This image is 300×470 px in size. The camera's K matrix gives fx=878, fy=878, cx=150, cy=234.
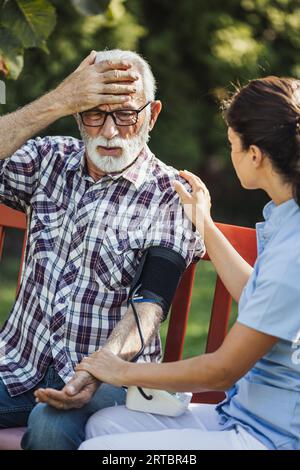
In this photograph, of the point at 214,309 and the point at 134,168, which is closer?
the point at 134,168

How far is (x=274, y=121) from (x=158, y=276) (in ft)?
2.39

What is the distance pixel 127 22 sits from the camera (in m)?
8.48

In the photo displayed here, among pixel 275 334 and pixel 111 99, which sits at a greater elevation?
pixel 111 99

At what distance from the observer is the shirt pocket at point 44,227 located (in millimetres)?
3361

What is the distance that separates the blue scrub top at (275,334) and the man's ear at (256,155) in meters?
0.15

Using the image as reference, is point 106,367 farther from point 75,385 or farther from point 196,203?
point 196,203

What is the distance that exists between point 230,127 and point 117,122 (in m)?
0.58

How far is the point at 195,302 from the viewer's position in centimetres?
772

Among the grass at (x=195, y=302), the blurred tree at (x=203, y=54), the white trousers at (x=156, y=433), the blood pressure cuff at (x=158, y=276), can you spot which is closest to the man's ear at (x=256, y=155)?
the blood pressure cuff at (x=158, y=276)

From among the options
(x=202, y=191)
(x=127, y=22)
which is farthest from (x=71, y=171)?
(x=127, y=22)

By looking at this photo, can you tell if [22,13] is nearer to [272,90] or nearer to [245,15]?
[272,90]

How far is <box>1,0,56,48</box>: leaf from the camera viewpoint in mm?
3752

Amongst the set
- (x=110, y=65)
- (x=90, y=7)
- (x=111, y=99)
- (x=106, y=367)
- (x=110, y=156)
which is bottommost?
(x=106, y=367)

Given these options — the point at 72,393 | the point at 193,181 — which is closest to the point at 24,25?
the point at 193,181
